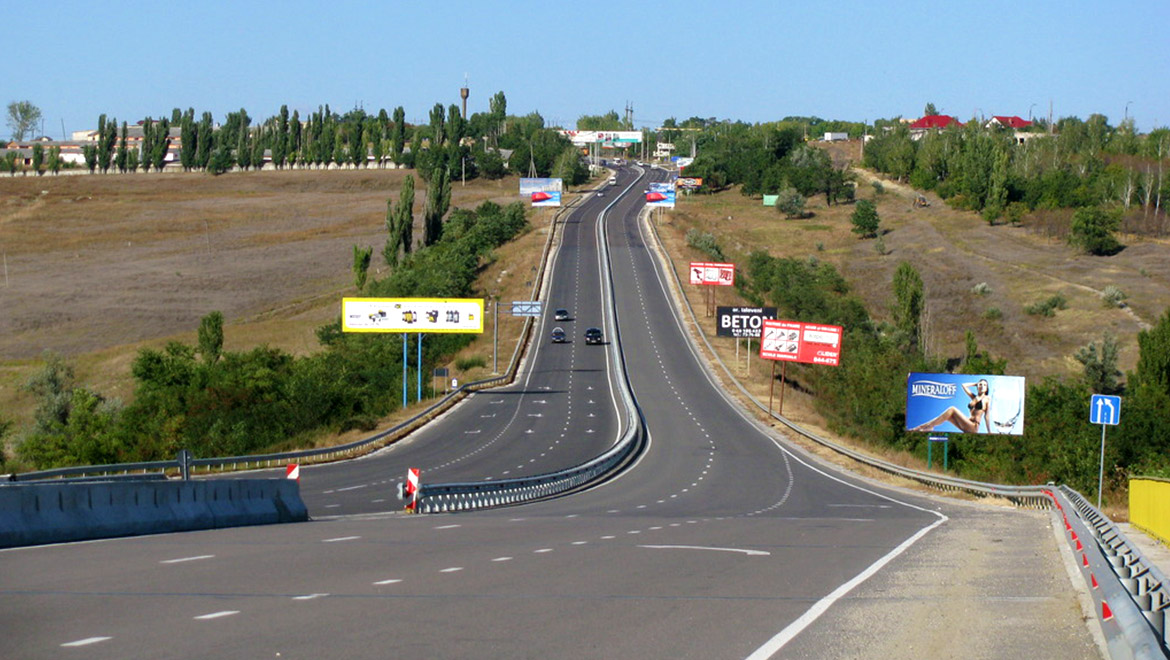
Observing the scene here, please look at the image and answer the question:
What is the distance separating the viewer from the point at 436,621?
10656 millimetres

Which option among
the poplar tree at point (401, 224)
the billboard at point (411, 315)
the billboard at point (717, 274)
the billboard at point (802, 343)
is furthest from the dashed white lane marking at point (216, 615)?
the poplar tree at point (401, 224)

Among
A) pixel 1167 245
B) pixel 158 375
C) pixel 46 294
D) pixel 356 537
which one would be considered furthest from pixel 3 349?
pixel 1167 245

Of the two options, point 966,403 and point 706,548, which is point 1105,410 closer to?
point 706,548

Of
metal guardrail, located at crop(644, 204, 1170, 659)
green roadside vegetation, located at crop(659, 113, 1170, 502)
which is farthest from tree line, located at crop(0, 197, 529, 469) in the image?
metal guardrail, located at crop(644, 204, 1170, 659)

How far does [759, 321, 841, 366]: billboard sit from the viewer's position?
2552 inches

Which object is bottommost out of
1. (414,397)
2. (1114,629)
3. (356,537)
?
(414,397)

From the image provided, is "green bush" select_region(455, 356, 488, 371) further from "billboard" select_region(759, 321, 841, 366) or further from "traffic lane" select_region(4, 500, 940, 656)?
"traffic lane" select_region(4, 500, 940, 656)

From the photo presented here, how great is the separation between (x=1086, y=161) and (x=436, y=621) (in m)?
186

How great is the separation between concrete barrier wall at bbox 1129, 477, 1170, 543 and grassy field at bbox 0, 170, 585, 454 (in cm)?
3657

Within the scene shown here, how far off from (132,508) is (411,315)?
50778mm

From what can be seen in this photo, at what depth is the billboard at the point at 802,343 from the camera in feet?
213

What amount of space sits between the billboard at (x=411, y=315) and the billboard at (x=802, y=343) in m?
16.5

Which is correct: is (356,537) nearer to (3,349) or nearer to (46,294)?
(3,349)

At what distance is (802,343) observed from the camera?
65.2 meters
